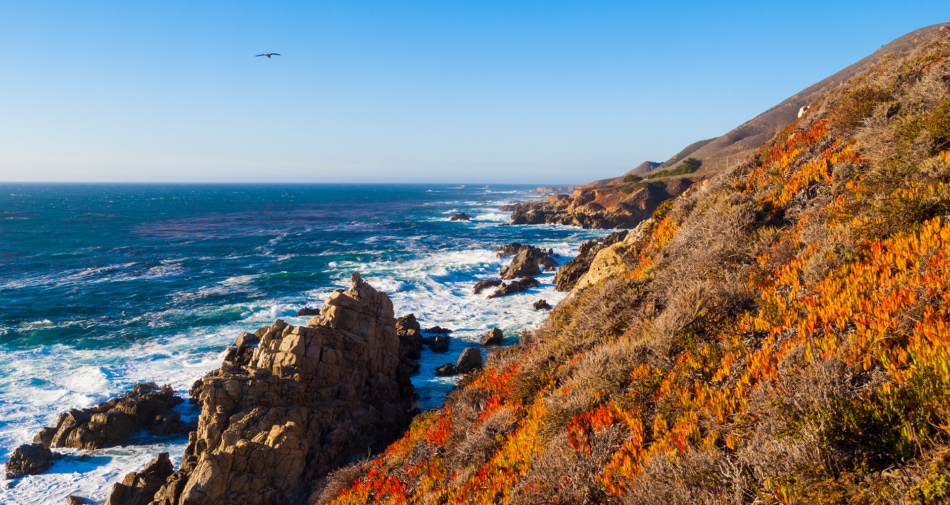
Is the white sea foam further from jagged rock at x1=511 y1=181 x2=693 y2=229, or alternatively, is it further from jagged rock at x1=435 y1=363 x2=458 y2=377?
jagged rock at x1=511 y1=181 x2=693 y2=229

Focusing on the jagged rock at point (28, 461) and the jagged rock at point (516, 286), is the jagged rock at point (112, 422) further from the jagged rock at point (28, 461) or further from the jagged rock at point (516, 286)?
the jagged rock at point (516, 286)

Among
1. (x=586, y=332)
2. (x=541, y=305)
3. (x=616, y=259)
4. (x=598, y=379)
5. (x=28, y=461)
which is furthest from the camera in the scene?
(x=541, y=305)

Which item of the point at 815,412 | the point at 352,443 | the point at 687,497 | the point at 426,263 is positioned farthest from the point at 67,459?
the point at 426,263

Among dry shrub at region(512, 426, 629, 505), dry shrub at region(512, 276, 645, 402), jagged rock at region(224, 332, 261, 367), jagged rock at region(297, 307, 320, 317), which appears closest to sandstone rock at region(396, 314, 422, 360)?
jagged rock at region(224, 332, 261, 367)

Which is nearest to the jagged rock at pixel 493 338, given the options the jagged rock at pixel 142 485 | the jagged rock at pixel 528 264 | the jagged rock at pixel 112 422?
the jagged rock at pixel 112 422

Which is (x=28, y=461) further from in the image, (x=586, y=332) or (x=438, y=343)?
(x=586, y=332)

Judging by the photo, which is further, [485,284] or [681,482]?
[485,284]

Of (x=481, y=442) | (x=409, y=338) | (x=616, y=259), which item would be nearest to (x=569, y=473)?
(x=481, y=442)
